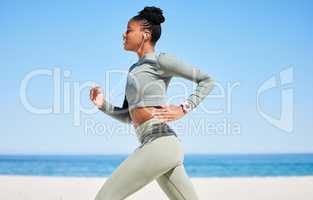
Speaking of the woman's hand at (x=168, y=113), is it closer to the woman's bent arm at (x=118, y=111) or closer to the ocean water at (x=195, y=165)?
the woman's bent arm at (x=118, y=111)

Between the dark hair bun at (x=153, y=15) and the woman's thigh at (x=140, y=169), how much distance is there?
54 centimetres

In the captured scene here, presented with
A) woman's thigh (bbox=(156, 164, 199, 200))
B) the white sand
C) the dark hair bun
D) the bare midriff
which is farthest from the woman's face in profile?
the white sand

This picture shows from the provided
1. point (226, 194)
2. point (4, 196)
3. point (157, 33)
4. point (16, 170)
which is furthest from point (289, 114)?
point (157, 33)

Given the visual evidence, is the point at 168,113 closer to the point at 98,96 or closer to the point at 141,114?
the point at 141,114

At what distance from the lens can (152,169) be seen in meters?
1.95

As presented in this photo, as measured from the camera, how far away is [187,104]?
203 cm

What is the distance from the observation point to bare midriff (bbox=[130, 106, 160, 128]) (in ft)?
6.70

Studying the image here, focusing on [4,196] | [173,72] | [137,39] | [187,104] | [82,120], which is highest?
[137,39]

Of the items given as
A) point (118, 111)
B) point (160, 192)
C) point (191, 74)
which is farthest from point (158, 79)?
point (160, 192)

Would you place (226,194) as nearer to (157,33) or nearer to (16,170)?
(157,33)

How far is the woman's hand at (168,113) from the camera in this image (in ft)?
6.56

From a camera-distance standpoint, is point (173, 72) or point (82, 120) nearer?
point (173, 72)

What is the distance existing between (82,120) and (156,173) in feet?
60.7

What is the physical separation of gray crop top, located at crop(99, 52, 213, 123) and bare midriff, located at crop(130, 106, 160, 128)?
2 centimetres
